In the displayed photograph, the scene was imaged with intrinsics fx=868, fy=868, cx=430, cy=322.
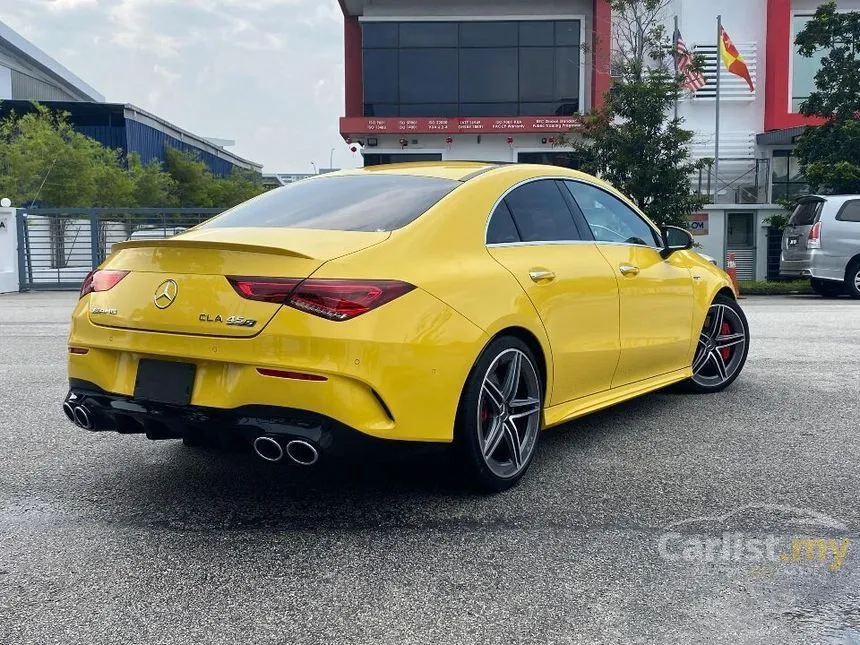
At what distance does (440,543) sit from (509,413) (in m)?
0.84

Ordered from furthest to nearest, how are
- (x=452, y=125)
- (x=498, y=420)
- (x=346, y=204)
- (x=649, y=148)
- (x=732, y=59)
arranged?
→ (x=452, y=125)
(x=732, y=59)
(x=649, y=148)
(x=346, y=204)
(x=498, y=420)

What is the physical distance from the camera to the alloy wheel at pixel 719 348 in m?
6.25

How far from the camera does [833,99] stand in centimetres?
2303

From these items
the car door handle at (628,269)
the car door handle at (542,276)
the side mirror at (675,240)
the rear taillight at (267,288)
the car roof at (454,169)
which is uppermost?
the car roof at (454,169)

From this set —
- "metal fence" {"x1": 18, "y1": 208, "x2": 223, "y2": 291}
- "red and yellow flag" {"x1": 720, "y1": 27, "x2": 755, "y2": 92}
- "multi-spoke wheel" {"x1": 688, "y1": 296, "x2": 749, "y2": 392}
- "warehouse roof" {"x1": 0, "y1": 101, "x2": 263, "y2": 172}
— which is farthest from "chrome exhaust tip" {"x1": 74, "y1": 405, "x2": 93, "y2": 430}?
"warehouse roof" {"x1": 0, "y1": 101, "x2": 263, "y2": 172}

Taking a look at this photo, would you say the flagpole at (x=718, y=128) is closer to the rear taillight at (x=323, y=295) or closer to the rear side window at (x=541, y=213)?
the rear side window at (x=541, y=213)

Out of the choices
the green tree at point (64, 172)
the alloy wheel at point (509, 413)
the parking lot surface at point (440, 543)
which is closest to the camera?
the parking lot surface at point (440, 543)

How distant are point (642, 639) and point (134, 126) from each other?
56.9 meters

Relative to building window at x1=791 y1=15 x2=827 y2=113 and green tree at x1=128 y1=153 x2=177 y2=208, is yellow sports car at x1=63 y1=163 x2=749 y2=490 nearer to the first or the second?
building window at x1=791 y1=15 x2=827 y2=113

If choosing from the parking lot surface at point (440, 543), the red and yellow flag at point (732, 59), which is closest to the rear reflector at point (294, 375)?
the parking lot surface at point (440, 543)

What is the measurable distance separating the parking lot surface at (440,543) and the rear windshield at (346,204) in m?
1.08

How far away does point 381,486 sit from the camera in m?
4.08

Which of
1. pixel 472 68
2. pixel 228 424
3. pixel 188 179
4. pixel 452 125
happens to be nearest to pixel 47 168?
pixel 452 125

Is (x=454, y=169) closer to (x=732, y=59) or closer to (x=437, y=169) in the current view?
(x=437, y=169)
